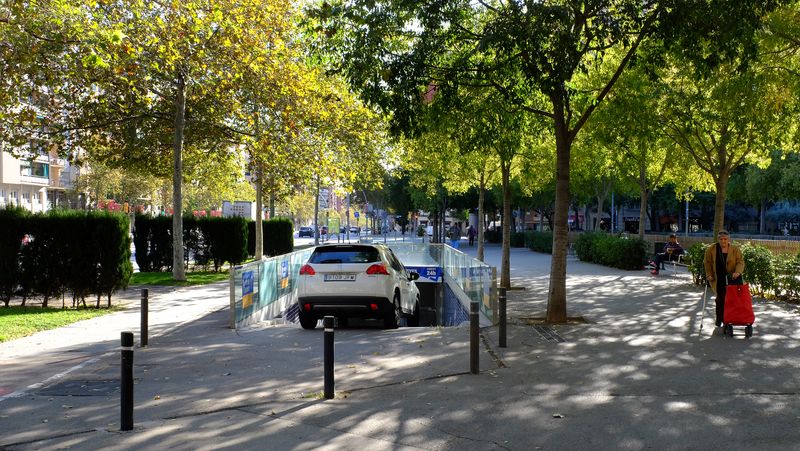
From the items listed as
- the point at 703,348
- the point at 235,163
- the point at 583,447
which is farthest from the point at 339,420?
the point at 235,163

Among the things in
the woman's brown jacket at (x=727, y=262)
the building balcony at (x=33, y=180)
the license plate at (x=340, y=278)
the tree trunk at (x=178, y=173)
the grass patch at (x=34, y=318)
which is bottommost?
the grass patch at (x=34, y=318)

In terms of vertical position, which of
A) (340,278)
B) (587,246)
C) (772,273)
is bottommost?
(772,273)

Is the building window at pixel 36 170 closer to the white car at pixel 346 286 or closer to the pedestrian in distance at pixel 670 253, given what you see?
the pedestrian in distance at pixel 670 253

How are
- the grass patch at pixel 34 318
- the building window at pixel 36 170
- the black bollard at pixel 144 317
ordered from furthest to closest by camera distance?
the building window at pixel 36 170 → the grass patch at pixel 34 318 → the black bollard at pixel 144 317

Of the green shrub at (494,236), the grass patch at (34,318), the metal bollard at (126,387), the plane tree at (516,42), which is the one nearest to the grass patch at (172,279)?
the grass patch at (34,318)

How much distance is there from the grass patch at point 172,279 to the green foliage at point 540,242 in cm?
2071

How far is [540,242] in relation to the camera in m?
42.3

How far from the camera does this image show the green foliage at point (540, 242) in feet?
132

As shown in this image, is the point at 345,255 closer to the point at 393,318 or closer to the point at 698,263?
the point at 393,318

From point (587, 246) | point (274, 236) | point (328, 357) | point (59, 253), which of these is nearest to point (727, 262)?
point (328, 357)

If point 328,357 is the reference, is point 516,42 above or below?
above

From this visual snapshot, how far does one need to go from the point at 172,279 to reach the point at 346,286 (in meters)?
10.9

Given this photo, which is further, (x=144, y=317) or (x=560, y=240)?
(x=560, y=240)

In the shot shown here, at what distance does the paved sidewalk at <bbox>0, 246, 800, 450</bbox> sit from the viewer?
222 inches
